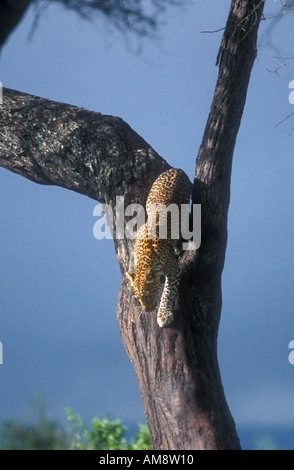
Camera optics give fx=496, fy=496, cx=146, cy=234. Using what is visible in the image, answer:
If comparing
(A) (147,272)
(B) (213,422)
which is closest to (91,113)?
(A) (147,272)

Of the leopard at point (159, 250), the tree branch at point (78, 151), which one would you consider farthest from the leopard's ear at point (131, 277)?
the tree branch at point (78, 151)

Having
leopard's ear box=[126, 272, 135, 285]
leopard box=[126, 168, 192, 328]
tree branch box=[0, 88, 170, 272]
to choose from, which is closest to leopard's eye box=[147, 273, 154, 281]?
leopard box=[126, 168, 192, 328]

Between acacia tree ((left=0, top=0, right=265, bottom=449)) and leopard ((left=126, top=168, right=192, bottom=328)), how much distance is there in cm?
7

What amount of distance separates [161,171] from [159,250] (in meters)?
0.63

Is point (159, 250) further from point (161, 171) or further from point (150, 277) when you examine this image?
point (161, 171)

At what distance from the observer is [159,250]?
2.96m

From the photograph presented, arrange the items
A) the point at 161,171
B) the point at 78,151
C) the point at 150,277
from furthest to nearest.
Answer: the point at 78,151 < the point at 161,171 < the point at 150,277

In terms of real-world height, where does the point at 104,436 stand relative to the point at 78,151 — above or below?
below

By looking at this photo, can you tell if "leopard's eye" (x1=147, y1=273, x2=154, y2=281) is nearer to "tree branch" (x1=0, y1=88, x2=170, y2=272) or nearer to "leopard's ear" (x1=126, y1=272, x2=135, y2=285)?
"leopard's ear" (x1=126, y1=272, x2=135, y2=285)

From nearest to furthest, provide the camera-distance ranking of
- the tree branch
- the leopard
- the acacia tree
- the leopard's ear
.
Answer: the acacia tree → the leopard → the leopard's ear → the tree branch

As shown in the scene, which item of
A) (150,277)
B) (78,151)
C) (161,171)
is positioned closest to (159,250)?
(150,277)

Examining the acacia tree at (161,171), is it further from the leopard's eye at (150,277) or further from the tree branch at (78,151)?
the leopard's eye at (150,277)

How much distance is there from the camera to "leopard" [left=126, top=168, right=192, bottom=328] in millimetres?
2863
